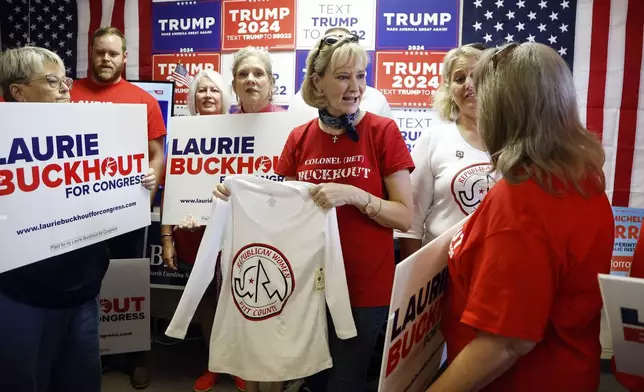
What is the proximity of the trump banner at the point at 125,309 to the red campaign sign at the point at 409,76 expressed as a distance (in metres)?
1.97

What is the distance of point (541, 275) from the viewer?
94cm

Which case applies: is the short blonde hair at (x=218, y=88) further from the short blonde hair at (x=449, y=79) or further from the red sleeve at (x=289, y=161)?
the short blonde hair at (x=449, y=79)

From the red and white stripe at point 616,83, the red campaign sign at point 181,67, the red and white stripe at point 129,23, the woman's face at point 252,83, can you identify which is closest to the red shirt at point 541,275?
the woman's face at point 252,83

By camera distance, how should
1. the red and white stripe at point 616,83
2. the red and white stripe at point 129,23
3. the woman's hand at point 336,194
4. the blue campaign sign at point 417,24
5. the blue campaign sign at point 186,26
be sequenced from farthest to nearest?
the red and white stripe at point 129,23 < the blue campaign sign at point 186,26 < the blue campaign sign at point 417,24 < the red and white stripe at point 616,83 < the woman's hand at point 336,194

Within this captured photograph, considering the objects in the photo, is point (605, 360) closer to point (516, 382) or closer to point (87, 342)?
point (516, 382)

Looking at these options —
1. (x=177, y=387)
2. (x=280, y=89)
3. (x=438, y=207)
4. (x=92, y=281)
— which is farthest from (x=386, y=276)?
(x=280, y=89)

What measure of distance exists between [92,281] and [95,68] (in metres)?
1.81

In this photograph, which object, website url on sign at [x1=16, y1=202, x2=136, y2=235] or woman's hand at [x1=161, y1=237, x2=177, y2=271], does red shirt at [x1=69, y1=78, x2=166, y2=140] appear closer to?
woman's hand at [x1=161, y1=237, x2=177, y2=271]

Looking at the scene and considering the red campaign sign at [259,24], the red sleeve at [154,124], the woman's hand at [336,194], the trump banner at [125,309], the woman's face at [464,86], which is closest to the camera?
the woman's hand at [336,194]

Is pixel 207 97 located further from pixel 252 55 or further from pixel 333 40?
pixel 333 40

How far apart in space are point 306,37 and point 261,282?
2.32 m

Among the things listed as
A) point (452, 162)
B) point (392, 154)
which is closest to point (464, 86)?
point (452, 162)

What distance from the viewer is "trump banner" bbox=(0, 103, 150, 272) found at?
154 centimetres

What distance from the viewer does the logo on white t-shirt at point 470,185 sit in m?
1.92
